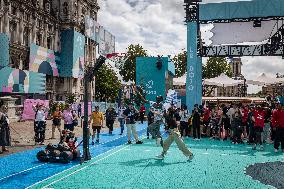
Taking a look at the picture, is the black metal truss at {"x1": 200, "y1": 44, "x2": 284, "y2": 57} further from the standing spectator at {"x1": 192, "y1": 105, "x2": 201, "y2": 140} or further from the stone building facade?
the stone building facade

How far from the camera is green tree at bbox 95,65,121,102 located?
6862 cm

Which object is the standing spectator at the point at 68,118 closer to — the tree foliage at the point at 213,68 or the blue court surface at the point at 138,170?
the blue court surface at the point at 138,170

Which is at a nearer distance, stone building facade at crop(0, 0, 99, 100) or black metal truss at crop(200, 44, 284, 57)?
A: black metal truss at crop(200, 44, 284, 57)

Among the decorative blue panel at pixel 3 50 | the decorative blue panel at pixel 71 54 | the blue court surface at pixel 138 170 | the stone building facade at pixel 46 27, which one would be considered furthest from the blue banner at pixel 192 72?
the decorative blue panel at pixel 71 54

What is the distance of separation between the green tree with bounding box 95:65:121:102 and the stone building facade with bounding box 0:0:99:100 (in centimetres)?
533

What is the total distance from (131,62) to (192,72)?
1748 inches

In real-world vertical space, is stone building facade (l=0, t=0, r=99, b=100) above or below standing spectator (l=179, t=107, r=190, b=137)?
above

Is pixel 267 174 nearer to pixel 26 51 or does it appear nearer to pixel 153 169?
pixel 153 169

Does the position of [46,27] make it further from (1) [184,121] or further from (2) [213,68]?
(2) [213,68]

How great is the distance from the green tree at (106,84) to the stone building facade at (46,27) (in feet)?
17.5

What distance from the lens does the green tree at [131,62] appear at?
67.6 metres

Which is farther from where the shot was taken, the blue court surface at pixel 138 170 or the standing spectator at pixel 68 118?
the standing spectator at pixel 68 118

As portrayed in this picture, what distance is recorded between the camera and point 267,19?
24.9 metres

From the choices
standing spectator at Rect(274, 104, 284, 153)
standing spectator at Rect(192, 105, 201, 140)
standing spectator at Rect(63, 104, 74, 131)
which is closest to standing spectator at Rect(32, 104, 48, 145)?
standing spectator at Rect(63, 104, 74, 131)
